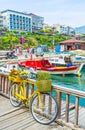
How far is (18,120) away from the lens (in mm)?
4047

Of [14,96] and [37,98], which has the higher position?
[37,98]

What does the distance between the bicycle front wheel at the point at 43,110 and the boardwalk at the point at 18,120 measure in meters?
0.11

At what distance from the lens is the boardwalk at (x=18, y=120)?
12.3ft

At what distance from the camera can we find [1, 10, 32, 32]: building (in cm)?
9188

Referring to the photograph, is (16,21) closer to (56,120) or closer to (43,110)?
(43,110)

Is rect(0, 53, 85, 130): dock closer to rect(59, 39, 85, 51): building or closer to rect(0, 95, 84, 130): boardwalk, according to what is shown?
rect(0, 95, 84, 130): boardwalk

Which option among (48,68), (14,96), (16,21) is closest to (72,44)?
(48,68)

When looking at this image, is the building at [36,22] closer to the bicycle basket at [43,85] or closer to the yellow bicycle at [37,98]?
the yellow bicycle at [37,98]

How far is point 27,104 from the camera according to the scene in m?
4.55

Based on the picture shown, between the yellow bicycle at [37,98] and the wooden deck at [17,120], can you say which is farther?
the yellow bicycle at [37,98]

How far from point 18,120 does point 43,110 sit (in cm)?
54

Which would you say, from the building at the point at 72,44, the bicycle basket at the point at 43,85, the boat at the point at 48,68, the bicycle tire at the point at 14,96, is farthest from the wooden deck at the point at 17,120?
the building at the point at 72,44

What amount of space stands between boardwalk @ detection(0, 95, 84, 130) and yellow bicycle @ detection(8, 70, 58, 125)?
0.37 feet

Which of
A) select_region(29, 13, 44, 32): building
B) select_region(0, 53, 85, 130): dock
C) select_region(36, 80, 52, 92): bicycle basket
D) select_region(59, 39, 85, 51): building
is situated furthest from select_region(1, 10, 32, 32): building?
select_region(36, 80, 52, 92): bicycle basket
